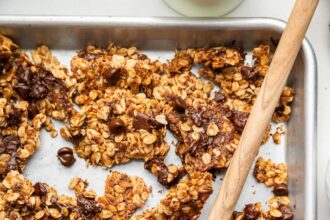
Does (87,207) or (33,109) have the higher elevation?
(33,109)

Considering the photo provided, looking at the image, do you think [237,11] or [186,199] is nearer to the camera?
[186,199]

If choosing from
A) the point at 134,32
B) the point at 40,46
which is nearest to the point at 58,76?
the point at 40,46

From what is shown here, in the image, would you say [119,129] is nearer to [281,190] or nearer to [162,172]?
[162,172]

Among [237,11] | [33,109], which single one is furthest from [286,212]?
[33,109]

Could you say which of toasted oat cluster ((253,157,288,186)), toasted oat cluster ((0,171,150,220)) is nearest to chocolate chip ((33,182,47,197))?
toasted oat cluster ((0,171,150,220))

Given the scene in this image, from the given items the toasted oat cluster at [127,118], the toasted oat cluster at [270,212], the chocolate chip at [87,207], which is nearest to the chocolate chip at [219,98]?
the toasted oat cluster at [127,118]

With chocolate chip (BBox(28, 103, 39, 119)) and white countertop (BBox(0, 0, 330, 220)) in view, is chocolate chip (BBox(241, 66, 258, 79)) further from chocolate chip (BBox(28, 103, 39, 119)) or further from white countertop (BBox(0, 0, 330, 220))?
chocolate chip (BBox(28, 103, 39, 119))
